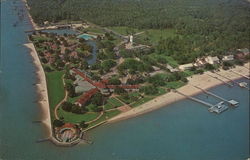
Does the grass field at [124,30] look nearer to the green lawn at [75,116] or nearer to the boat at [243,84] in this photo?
the boat at [243,84]

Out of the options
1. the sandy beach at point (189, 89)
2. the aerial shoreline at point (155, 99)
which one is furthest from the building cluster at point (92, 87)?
the sandy beach at point (189, 89)

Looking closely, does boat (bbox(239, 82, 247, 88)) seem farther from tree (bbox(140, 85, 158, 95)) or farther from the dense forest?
tree (bbox(140, 85, 158, 95))

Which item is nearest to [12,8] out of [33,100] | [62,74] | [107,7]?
[107,7]

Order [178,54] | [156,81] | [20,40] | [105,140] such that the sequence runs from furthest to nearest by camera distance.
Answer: [20,40] < [178,54] < [156,81] < [105,140]

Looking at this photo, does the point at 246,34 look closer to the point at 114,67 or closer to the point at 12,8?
the point at 114,67

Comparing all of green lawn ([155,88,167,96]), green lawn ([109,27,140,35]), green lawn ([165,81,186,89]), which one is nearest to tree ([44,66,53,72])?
green lawn ([155,88,167,96])

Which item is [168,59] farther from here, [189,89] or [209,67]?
[189,89]
